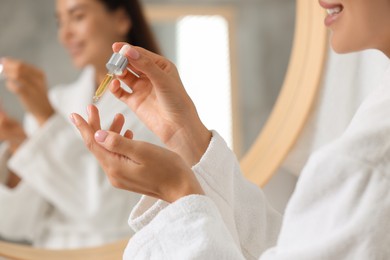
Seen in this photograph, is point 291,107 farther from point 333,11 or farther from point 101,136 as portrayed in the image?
point 101,136

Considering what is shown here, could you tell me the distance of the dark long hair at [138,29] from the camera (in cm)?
101

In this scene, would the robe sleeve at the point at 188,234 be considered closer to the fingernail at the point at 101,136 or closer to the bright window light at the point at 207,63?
the fingernail at the point at 101,136

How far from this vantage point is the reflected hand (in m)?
1.00

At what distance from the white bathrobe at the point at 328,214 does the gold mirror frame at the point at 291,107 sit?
0.34 metres

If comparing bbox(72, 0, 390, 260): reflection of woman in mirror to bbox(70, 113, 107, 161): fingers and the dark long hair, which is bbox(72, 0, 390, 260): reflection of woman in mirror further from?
the dark long hair

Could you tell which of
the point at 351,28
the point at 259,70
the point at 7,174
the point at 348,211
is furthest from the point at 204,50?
the point at 348,211

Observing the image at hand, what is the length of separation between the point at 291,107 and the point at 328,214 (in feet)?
1.50

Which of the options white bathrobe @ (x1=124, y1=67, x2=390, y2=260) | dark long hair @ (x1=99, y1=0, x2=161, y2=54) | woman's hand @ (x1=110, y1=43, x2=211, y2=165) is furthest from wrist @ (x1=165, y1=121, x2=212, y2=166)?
dark long hair @ (x1=99, y1=0, x2=161, y2=54)

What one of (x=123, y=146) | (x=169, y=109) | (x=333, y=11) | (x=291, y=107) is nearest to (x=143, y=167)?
(x=123, y=146)

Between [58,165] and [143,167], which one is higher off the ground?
[143,167]

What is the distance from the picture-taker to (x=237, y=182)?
681mm

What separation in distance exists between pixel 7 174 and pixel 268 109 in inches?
15.5

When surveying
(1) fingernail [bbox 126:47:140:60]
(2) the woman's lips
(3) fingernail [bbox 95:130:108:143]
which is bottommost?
(3) fingernail [bbox 95:130:108:143]

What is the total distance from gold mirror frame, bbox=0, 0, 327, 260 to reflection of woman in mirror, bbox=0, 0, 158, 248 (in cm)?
6
